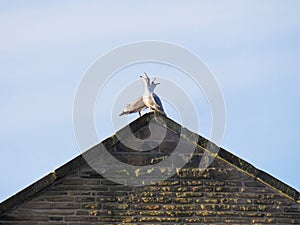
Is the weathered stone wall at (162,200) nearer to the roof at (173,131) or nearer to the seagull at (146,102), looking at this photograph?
the roof at (173,131)

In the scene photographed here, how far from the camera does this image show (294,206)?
19609 millimetres

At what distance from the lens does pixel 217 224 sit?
1944 cm

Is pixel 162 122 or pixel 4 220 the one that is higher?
pixel 162 122

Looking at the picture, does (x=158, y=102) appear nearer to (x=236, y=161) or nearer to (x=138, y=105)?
(x=138, y=105)

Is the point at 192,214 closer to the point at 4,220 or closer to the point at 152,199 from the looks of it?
the point at 152,199

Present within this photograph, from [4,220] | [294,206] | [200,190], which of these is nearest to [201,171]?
[200,190]

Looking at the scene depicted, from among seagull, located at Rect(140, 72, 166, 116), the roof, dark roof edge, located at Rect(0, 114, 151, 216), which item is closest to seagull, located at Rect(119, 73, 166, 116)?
seagull, located at Rect(140, 72, 166, 116)

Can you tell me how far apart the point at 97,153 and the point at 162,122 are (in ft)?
4.02

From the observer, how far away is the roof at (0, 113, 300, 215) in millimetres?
19266

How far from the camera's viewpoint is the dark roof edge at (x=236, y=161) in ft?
64.4

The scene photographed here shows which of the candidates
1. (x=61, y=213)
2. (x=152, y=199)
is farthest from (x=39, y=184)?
(x=152, y=199)

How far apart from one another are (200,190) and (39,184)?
265cm

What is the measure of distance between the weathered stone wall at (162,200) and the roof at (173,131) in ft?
0.25

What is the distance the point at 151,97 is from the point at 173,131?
140cm
